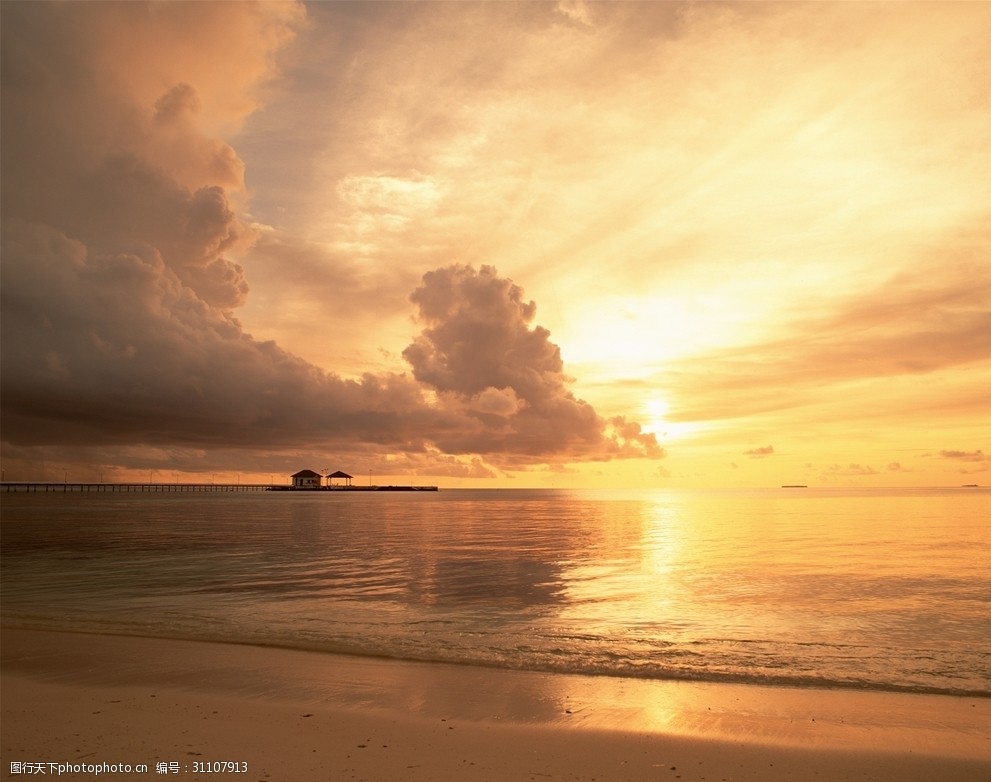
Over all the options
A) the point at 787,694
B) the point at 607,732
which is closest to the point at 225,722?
the point at 607,732

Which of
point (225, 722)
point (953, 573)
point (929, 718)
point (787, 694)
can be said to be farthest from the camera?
point (953, 573)

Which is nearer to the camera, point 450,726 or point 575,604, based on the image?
point 450,726

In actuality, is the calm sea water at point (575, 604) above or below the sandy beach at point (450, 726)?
below

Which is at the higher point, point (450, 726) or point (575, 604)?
point (450, 726)

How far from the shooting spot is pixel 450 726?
11719 millimetres

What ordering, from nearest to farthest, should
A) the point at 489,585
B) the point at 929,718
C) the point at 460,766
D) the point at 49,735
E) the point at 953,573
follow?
the point at 460,766 → the point at 49,735 → the point at 929,718 → the point at 489,585 → the point at 953,573

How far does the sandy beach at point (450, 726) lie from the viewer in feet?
32.5

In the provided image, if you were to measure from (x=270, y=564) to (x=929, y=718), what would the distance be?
124 feet

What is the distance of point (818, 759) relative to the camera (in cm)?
1043

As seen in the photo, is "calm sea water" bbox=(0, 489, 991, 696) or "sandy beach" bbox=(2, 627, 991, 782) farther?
"calm sea water" bbox=(0, 489, 991, 696)

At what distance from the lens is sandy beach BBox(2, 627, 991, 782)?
9914 mm

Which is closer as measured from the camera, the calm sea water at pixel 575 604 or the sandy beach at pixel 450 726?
the sandy beach at pixel 450 726

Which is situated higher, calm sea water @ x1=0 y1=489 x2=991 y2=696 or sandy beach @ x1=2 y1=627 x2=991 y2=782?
sandy beach @ x1=2 y1=627 x2=991 y2=782

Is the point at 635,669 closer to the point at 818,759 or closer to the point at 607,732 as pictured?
the point at 607,732
